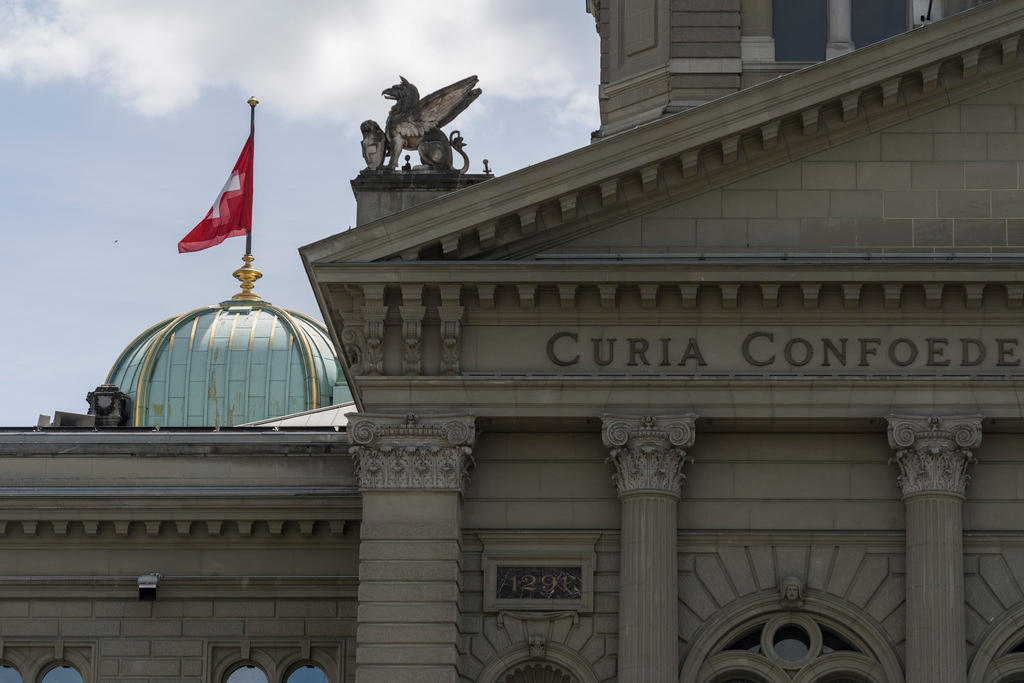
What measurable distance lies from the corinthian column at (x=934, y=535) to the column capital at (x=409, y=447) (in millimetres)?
6007

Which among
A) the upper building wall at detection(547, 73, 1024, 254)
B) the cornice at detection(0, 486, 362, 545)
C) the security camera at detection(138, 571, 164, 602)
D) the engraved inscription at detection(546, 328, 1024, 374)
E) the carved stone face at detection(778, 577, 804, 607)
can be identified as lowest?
the carved stone face at detection(778, 577, 804, 607)

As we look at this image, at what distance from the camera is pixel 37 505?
130ft

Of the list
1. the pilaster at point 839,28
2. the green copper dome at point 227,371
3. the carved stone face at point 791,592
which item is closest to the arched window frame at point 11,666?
the carved stone face at point 791,592

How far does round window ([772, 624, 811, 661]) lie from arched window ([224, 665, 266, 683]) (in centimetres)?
899

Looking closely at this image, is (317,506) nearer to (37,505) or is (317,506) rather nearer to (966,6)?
(37,505)

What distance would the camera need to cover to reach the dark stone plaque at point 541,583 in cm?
3488

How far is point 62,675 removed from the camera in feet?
130

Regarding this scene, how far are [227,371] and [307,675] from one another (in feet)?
→ 84.3

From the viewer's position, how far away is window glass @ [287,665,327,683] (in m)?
39.5

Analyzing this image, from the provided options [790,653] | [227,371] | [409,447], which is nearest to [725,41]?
[409,447]

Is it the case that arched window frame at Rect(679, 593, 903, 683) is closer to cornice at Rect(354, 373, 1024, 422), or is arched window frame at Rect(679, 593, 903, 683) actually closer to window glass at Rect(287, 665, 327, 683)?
cornice at Rect(354, 373, 1024, 422)

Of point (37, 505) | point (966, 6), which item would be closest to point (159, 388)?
point (37, 505)

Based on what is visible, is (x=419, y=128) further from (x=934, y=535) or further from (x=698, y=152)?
(x=934, y=535)

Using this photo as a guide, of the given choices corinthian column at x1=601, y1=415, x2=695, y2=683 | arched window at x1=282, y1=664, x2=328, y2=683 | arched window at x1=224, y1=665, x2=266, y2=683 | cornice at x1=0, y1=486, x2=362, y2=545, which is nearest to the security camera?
cornice at x1=0, y1=486, x2=362, y2=545
